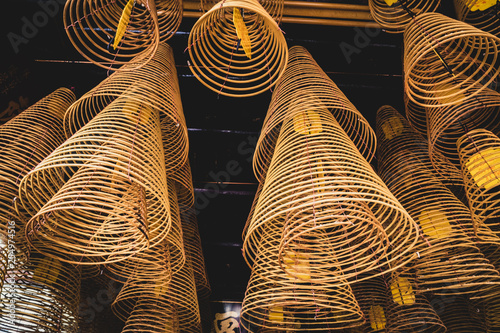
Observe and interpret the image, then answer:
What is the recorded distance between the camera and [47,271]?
2.21 meters

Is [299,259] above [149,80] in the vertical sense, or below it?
below

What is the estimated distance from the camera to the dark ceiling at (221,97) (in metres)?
3.00

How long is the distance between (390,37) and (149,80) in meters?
2.03

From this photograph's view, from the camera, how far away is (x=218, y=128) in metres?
3.55

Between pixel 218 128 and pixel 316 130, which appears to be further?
pixel 218 128

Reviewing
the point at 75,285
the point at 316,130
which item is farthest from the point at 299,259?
the point at 75,285

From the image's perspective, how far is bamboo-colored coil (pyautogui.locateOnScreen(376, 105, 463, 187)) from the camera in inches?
98.6

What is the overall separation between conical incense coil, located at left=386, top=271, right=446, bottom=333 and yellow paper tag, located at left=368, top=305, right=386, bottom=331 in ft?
0.24

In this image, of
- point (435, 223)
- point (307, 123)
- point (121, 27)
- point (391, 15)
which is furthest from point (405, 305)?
point (121, 27)

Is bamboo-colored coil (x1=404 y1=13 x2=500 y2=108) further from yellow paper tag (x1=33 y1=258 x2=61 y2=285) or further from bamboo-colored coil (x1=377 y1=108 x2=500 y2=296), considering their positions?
yellow paper tag (x1=33 y1=258 x2=61 y2=285)

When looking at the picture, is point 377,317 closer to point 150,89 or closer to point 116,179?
point 116,179

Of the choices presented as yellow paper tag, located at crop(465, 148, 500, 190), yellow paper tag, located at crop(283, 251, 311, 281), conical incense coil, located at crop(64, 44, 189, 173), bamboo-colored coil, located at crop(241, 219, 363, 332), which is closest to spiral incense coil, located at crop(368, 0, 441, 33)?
yellow paper tag, located at crop(465, 148, 500, 190)

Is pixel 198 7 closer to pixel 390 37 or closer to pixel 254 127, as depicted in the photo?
pixel 254 127

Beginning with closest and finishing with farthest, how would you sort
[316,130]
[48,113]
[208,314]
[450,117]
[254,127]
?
1. [316,130]
2. [450,117]
3. [48,113]
4. [254,127]
5. [208,314]
